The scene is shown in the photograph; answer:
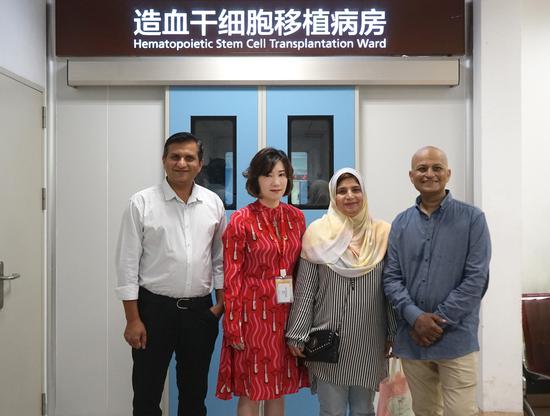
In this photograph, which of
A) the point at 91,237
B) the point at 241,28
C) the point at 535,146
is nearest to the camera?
the point at 241,28

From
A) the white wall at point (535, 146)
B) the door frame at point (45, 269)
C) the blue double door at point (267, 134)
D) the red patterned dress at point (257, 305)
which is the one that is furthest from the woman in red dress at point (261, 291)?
the white wall at point (535, 146)

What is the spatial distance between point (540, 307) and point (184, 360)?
216 cm

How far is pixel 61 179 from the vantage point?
3.16 meters

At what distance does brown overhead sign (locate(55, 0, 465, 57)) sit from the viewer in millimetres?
3070

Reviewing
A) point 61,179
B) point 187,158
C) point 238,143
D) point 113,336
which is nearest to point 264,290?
point 187,158

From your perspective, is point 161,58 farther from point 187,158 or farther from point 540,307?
point 540,307

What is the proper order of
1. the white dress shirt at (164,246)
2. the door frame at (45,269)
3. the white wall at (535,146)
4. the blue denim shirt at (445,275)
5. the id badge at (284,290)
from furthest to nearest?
the white wall at (535,146) < the door frame at (45,269) < the white dress shirt at (164,246) < the id badge at (284,290) < the blue denim shirt at (445,275)

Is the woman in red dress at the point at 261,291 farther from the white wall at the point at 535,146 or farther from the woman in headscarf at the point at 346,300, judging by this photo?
the white wall at the point at 535,146

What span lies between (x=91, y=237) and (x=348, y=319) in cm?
191

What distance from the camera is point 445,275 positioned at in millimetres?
1993

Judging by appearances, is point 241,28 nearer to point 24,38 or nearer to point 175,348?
point 24,38

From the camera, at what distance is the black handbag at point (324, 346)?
203cm

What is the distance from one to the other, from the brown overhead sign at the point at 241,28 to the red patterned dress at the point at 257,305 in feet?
4.69

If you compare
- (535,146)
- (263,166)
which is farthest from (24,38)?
(535,146)
